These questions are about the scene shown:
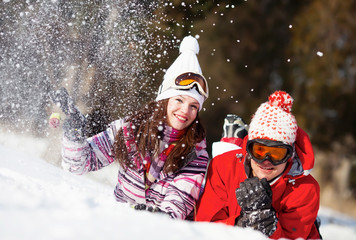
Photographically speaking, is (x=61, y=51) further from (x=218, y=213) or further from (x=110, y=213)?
(x=110, y=213)

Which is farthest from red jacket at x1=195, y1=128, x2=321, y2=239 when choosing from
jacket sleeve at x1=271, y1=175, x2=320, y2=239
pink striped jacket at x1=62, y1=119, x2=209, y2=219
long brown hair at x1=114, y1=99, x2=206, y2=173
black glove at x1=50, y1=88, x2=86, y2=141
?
black glove at x1=50, y1=88, x2=86, y2=141

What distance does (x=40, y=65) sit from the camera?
6133 mm

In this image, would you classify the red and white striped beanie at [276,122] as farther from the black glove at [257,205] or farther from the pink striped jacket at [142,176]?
the pink striped jacket at [142,176]

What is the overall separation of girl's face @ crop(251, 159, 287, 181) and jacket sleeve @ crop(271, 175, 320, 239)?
0.15 metres

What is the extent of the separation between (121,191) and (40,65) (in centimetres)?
387

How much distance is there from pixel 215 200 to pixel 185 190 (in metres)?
0.23

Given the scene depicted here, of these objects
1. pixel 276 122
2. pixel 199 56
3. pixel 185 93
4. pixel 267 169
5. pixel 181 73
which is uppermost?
pixel 199 56

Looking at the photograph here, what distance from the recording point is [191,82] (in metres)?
2.77

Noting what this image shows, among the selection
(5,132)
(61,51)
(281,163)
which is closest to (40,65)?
(61,51)

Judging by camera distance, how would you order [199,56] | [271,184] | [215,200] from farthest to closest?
1. [199,56]
2. [215,200]
3. [271,184]

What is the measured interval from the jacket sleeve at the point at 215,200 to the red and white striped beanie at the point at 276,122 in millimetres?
335

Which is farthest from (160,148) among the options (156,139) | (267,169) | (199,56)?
(199,56)

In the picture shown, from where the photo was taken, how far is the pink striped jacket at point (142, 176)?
2.60 meters

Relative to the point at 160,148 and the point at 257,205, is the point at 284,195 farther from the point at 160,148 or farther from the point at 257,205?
the point at 160,148
